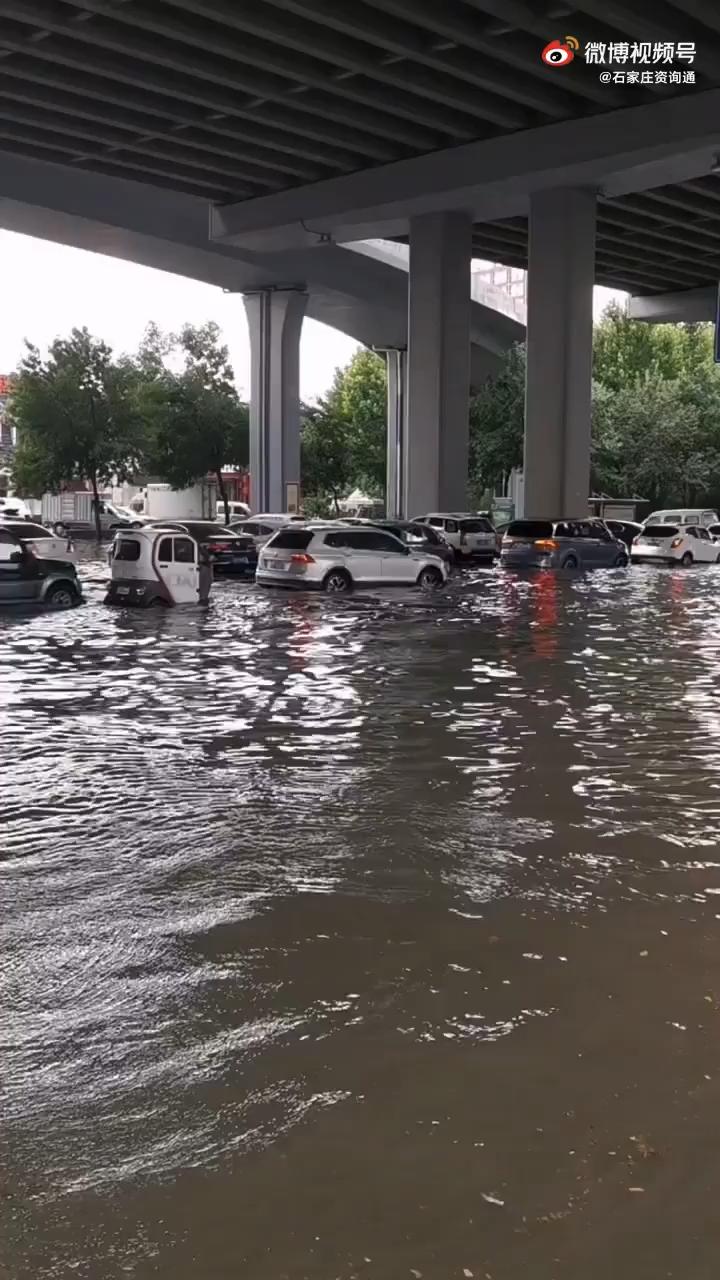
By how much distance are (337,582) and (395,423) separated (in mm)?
45065

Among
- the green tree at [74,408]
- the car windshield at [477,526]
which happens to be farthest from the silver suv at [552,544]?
the green tree at [74,408]

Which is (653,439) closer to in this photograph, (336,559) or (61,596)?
(336,559)

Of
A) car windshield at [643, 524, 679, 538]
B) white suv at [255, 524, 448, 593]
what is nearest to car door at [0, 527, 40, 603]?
white suv at [255, 524, 448, 593]

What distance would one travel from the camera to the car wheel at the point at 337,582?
2788 centimetres

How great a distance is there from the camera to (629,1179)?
13.6 feet

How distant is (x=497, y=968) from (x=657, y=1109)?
1.45 metres

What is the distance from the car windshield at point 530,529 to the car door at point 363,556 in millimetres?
8946

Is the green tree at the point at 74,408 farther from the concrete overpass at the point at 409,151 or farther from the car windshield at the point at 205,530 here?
the car windshield at the point at 205,530

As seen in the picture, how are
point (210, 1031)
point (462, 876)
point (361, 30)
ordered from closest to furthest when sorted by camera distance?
point (210, 1031)
point (462, 876)
point (361, 30)

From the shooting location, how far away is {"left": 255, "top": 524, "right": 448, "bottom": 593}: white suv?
27750 mm

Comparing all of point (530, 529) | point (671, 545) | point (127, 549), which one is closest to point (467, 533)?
point (530, 529)

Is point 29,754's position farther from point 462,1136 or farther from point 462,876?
point 462,1136

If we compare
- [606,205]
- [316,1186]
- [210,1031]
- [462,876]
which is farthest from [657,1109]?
[606,205]

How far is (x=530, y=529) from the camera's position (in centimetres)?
3656
